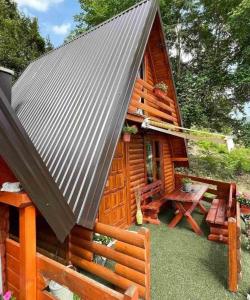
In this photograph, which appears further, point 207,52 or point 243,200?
point 207,52

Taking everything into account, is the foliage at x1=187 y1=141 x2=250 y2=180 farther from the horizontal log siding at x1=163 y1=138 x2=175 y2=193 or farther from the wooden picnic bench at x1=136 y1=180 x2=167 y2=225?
the wooden picnic bench at x1=136 y1=180 x2=167 y2=225

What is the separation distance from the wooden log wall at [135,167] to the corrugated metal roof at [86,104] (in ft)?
7.34

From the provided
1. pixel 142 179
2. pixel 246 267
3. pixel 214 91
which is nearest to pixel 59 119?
pixel 142 179

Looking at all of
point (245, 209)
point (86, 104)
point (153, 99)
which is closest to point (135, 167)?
point (153, 99)

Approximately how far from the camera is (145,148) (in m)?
7.39

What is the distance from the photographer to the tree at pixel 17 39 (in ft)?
48.0

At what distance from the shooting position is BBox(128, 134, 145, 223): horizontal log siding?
641cm

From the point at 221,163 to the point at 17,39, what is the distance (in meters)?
15.5

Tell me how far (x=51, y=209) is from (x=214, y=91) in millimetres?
15018

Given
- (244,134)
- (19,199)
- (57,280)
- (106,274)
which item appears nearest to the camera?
(19,199)

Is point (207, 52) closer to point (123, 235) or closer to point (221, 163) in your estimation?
point (221, 163)

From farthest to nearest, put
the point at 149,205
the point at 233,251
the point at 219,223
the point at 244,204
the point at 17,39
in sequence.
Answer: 1. the point at 17,39
2. the point at 149,205
3. the point at 244,204
4. the point at 219,223
5. the point at 233,251

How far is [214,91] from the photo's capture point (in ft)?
49.5

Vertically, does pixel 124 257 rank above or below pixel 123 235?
below
